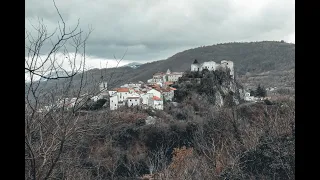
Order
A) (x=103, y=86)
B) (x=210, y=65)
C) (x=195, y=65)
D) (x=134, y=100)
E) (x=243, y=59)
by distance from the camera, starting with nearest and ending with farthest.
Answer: (x=103, y=86) < (x=134, y=100) < (x=243, y=59) < (x=210, y=65) < (x=195, y=65)

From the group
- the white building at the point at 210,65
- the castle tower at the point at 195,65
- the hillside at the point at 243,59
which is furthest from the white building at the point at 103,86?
the castle tower at the point at 195,65

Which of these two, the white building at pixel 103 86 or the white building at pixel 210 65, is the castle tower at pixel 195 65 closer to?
the white building at pixel 210 65

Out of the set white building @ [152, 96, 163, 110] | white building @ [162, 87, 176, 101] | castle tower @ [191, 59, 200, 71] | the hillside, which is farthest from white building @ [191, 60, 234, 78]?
white building @ [152, 96, 163, 110]

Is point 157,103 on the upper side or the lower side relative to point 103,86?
lower

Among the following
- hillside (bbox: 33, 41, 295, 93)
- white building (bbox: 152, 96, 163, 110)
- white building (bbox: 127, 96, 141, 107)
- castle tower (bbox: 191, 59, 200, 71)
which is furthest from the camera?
castle tower (bbox: 191, 59, 200, 71)

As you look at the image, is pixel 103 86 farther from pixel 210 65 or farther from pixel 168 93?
pixel 210 65

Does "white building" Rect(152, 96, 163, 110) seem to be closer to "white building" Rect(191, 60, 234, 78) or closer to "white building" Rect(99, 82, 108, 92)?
"white building" Rect(191, 60, 234, 78)

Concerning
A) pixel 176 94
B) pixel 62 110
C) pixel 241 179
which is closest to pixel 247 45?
pixel 176 94

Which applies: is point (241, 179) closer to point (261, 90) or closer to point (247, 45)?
point (261, 90)

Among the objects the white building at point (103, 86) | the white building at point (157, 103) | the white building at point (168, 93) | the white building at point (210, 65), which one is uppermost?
the white building at point (210, 65)

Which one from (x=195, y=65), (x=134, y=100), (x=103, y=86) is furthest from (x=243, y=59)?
(x=103, y=86)
